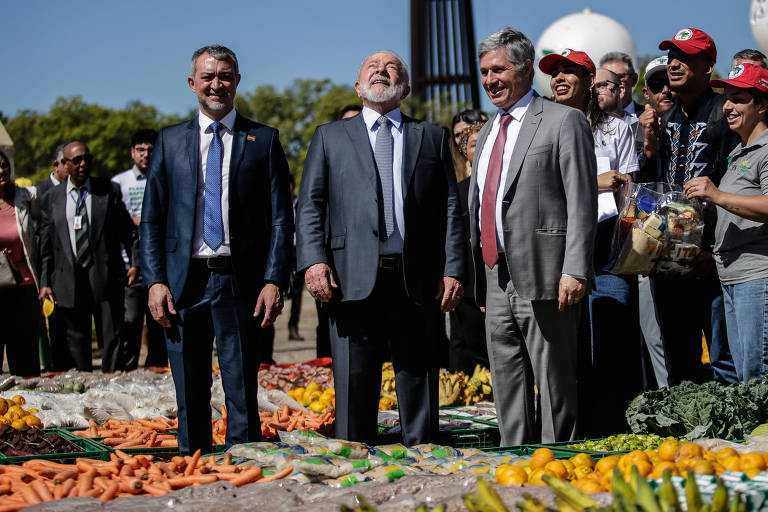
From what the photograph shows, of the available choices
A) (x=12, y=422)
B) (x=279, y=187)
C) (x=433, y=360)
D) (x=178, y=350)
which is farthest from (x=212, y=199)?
(x=12, y=422)

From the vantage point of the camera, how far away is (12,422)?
246 inches

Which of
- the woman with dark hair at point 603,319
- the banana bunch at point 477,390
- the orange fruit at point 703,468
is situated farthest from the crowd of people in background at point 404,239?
the banana bunch at point 477,390

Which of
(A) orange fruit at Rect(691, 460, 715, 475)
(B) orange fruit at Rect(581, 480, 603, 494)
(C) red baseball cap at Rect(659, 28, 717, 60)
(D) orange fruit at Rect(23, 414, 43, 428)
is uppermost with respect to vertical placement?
(C) red baseball cap at Rect(659, 28, 717, 60)

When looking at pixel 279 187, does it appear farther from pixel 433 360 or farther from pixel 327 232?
pixel 433 360

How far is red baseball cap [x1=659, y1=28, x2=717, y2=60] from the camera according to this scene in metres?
5.73

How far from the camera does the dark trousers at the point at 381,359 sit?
5.17 meters

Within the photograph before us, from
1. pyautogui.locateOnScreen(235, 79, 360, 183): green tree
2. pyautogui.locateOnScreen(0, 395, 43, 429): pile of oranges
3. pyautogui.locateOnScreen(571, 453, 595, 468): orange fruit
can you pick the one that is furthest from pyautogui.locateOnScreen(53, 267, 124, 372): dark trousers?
pyautogui.locateOnScreen(235, 79, 360, 183): green tree

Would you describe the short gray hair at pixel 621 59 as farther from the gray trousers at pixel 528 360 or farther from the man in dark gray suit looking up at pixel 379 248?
the gray trousers at pixel 528 360

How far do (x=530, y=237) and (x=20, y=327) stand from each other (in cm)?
545

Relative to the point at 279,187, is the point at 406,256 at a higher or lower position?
lower

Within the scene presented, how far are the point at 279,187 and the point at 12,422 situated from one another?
2.49 m

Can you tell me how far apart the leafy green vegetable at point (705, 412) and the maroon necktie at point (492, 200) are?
1097mm

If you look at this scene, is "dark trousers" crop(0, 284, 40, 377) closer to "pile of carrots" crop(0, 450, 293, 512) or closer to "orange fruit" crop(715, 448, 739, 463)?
"pile of carrots" crop(0, 450, 293, 512)

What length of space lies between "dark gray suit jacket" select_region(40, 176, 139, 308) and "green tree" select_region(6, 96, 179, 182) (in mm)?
35699
